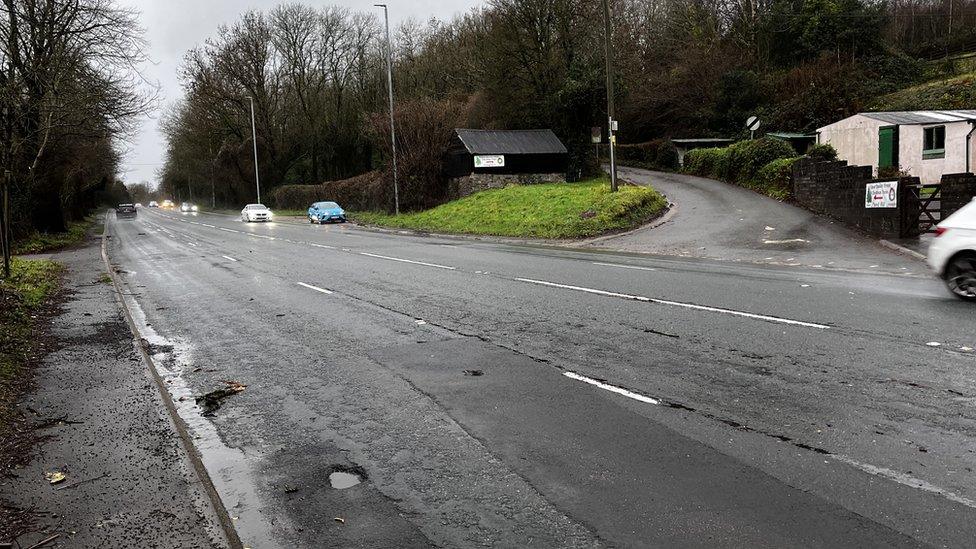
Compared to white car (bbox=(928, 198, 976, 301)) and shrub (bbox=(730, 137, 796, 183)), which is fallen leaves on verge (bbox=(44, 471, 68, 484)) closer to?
white car (bbox=(928, 198, 976, 301))

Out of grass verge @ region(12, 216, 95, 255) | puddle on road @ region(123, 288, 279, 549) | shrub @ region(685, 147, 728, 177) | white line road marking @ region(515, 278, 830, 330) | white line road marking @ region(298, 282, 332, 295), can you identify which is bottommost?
puddle on road @ region(123, 288, 279, 549)

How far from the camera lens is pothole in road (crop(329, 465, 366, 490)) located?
14.0ft

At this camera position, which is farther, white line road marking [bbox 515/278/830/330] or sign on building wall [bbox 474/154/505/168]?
sign on building wall [bbox 474/154/505/168]

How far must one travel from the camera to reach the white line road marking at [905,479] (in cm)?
373

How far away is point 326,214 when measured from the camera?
43.8 meters

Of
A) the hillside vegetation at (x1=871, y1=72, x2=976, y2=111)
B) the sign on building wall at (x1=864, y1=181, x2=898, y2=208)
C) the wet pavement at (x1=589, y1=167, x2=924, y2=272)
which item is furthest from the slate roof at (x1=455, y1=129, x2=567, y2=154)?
the sign on building wall at (x1=864, y1=181, x2=898, y2=208)

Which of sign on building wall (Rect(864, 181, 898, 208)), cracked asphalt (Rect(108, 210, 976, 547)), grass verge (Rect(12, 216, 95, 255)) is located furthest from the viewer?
grass verge (Rect(12, 216, 95, 255))

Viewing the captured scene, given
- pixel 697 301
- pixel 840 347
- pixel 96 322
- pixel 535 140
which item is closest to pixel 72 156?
pixel 535 140

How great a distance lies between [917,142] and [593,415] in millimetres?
31485

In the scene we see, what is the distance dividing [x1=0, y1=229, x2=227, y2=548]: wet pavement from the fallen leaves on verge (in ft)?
0.11

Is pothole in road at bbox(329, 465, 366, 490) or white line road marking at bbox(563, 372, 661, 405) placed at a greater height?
white line road marking at bbox(563, 372, 661, 405)

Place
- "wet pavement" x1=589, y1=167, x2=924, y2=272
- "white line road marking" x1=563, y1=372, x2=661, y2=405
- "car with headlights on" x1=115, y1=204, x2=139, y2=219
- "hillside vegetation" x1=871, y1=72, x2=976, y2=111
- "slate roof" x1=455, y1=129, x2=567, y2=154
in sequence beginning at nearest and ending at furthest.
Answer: "white line road marking" x1=563, y1=372, x2=661, y2=405 → "wet pavement" x1=589, y1=167, x2=924, y2=272 → "hillside vegetation" x1=871, y1=72, x2=976, y2=111 → "slate roof" x1=455, y1=129, x2=567, y2=154 → "car with headlights on" x1=115, y1=204, x2=139, y2=219

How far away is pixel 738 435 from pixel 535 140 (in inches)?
1541

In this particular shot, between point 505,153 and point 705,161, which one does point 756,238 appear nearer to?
point 705,161
